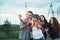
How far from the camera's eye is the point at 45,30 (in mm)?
6180

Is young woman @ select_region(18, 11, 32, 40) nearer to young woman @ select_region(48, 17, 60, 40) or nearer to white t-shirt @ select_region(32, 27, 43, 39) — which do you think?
white t-shirt @ select_region(32, 27, 43, 39)

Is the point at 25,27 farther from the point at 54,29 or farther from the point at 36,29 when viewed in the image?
the point at 54,29

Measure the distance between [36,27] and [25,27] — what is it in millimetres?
197

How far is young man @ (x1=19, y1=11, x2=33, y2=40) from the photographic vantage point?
610 cm

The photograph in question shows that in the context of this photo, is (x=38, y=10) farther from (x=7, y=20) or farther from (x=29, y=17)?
(x=7, y=20)

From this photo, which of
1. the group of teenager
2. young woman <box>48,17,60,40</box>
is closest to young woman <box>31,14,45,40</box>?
the group of teenager

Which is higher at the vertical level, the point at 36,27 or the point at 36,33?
the point at 36,27

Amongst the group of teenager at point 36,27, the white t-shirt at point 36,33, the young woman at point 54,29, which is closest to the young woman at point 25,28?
the group of teenager at point 36,27

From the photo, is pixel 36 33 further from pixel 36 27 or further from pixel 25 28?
pixel 25 28

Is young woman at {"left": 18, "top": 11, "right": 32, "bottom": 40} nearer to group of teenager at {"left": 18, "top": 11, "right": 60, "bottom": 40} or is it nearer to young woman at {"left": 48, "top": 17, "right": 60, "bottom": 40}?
group of teenager at {"left": 18, "top": 11, "right": 60, "bottom": 40}

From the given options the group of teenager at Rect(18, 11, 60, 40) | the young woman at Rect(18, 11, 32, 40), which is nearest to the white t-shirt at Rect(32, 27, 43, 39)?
the group of teenager at Rect(18, 11, 60, 40)

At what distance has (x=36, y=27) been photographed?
20.1 feet

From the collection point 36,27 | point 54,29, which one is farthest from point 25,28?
point 54,29

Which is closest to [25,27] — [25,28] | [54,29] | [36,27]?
[25,28]
